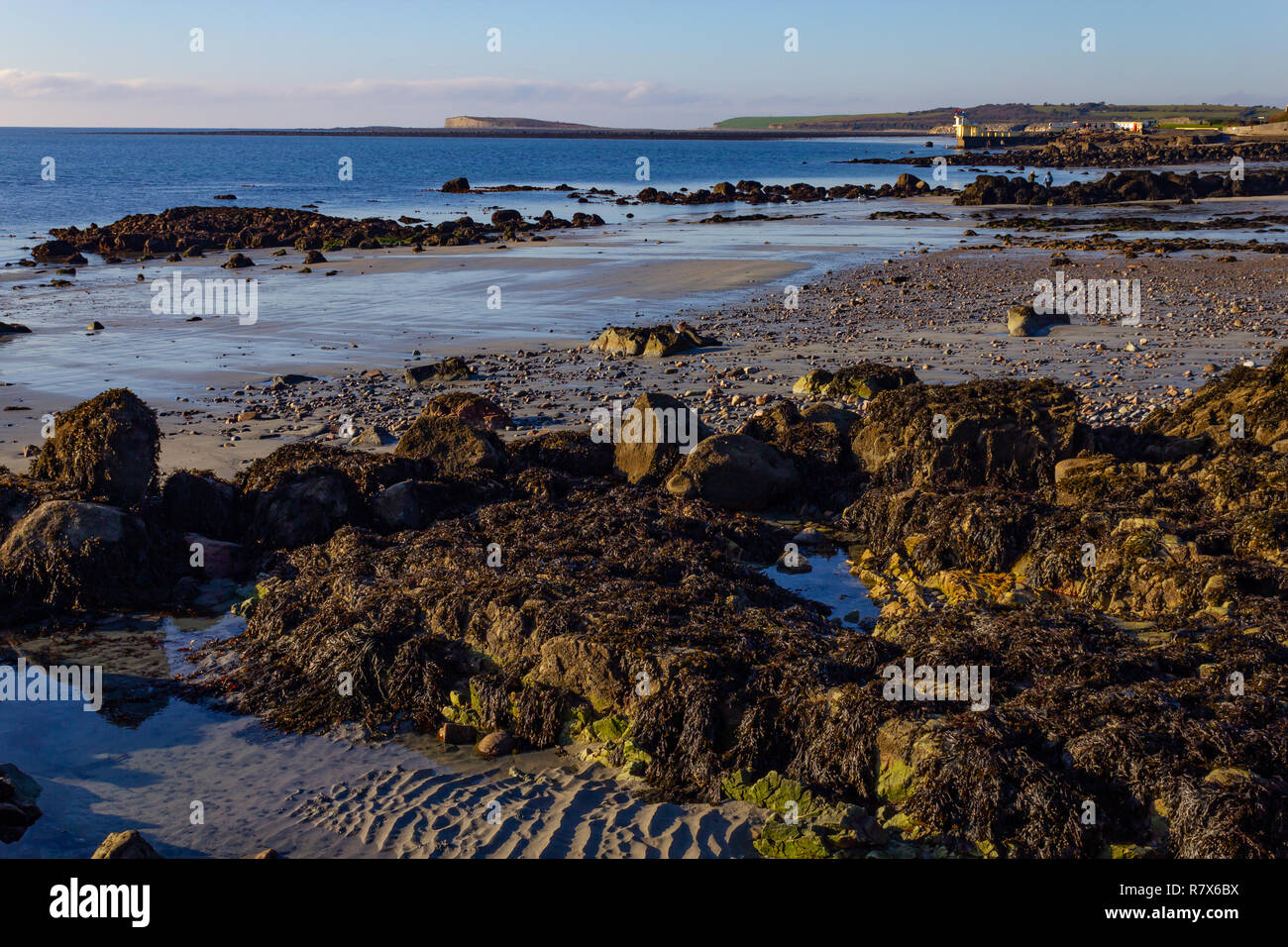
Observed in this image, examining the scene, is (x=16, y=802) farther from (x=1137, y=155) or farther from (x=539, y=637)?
(x=1137, y=155)

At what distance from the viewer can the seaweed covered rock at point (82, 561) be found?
8.94 m

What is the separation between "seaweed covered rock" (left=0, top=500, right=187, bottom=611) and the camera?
352 inches

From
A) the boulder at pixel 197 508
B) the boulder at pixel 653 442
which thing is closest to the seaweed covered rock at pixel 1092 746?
the boulder at pixel 653 442

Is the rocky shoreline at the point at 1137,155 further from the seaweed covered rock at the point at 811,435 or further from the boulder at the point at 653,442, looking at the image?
the boulder at the point at 653,442

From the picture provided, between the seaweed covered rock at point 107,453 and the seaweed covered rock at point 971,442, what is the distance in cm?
758

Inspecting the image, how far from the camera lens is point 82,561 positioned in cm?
905

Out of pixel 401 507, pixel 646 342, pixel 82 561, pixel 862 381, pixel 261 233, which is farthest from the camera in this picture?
pixel 261 233

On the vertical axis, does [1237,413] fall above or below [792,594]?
above

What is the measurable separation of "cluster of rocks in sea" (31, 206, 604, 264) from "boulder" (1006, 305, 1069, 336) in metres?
24.6

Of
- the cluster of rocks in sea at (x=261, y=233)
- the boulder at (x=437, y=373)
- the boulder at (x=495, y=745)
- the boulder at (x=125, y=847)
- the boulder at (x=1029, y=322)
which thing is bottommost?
the boulder at (x=495, y=745)

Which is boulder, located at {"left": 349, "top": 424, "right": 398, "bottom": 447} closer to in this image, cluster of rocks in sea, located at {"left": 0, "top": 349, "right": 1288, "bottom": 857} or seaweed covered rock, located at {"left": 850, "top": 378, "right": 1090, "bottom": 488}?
cluster of rocks in sea, located at {"left": 0, "top": 349, "right": 1288, "bottom": 857}

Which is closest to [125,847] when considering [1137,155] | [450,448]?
[450,448]

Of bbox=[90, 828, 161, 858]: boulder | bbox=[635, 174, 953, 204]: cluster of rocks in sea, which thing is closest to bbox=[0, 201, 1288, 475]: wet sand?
bbox=[90, 828, 161, 858]: boulder

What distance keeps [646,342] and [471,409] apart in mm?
5392
